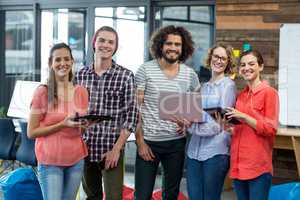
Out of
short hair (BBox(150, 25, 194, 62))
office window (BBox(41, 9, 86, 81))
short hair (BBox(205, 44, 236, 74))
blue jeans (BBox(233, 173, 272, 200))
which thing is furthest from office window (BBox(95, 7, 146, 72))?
blue jeans (BBox(233, 173, 272, 200))

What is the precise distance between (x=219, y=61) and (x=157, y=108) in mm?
488

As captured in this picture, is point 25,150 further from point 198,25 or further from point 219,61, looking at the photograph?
point 219,61

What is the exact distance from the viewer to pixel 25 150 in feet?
16.3

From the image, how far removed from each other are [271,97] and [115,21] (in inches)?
153

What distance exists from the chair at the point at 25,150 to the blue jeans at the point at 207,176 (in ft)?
7.06

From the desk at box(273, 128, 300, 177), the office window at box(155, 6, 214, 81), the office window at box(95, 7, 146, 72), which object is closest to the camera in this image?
the desk at box(273, 128, 300, 177)

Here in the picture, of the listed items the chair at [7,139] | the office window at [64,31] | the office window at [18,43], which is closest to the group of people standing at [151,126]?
the chair at [7,139]

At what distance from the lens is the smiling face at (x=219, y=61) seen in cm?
316

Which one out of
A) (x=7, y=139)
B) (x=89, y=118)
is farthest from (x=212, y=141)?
(x=7, y=139)

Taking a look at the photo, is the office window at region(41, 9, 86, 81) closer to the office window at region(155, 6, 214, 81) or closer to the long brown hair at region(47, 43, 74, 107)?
the office window at region(155, 6, 214, 81)

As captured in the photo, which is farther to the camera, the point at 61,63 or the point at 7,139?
the point at 7,139

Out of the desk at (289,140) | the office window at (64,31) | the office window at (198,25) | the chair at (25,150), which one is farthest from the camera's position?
the office window at (64,31)

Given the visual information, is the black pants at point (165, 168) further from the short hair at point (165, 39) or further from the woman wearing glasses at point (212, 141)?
the short hair at point (165, 39)

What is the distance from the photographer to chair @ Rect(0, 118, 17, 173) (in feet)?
17.2
